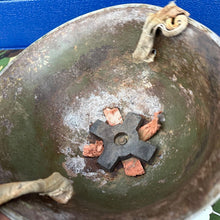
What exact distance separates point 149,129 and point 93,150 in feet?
0.88

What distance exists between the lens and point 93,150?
1.11m

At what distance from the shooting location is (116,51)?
1.17 meters

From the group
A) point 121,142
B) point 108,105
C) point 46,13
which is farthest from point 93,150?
point 46,13

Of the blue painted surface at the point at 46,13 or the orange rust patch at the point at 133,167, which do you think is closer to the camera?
the orange rust patch at the point at 133,167

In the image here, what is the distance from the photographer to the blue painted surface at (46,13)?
163 centimetres

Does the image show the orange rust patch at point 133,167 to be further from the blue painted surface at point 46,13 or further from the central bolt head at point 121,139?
the blue painted surface at point 46,13

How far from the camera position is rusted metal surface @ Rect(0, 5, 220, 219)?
0.75 meters

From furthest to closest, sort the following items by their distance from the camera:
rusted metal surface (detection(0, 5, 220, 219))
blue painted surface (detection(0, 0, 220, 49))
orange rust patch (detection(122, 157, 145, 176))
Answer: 1. blue painted surface (detection(0, 0, 220, 49))
2. orange rust patch (detection(122, 157, 145, 176))
3. rusted metal surface (detection(0, 5, 220, 219))

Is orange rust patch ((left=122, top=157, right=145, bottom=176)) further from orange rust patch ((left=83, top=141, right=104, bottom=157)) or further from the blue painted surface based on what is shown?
the blue painted surface

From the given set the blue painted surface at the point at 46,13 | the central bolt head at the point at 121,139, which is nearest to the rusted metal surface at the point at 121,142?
the central bolt head at the point at 121,139

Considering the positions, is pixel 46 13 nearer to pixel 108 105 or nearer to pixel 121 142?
pixel 108 105

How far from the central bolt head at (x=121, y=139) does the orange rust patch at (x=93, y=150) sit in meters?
0.08

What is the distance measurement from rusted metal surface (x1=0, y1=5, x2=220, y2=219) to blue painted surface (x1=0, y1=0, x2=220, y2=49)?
0.68 m

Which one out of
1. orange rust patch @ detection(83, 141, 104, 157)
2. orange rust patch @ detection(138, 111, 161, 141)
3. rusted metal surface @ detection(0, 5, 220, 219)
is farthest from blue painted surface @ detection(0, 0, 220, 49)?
orange rust patch @ detection(83, 141, 104, 157)
